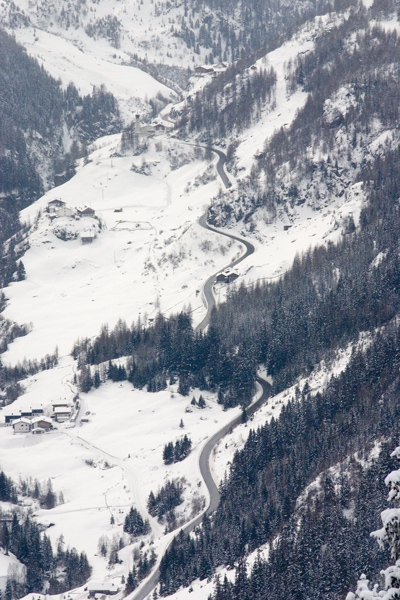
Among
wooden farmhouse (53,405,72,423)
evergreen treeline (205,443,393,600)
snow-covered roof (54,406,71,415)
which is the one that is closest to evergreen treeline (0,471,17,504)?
wooden farmhouse (53,405,72,423)

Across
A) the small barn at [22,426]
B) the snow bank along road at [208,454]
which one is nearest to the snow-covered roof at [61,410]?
the small barn at [22,426]

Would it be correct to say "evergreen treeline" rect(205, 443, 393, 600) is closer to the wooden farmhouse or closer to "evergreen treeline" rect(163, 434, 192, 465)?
"evergreen treeline" rect(163, 434, 192, 465)

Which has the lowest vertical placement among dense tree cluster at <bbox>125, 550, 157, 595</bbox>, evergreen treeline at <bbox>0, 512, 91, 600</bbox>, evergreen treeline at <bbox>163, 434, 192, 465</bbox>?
evergreen treeline at <bbox>0, 512, 91, 600</bbox>

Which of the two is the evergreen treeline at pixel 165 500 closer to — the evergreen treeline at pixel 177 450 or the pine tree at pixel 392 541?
the evergreen treeline at pixel 177 450

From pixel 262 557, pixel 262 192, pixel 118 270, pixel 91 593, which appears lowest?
pixel 91 593

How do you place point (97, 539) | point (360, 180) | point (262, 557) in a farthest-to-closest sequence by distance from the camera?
point (360, 180) < point (97, 539) < point (262, 557)

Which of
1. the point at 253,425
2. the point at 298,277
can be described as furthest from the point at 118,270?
the point at 253,425

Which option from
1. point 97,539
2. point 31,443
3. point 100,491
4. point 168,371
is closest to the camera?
point 97,539

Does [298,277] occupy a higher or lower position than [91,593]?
higher

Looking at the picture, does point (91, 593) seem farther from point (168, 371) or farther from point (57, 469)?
point (168, 371)
